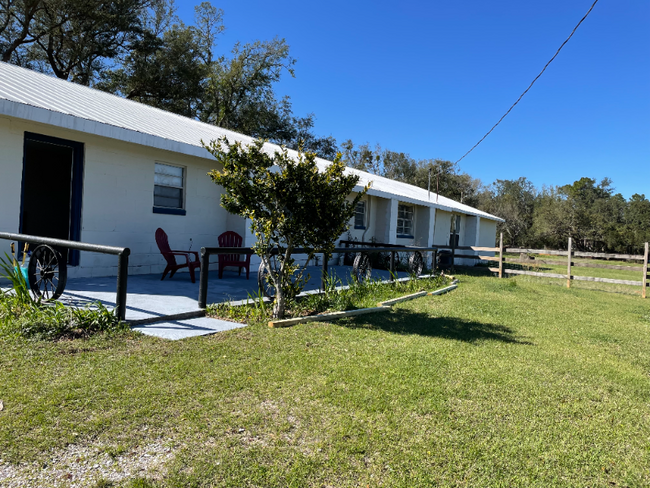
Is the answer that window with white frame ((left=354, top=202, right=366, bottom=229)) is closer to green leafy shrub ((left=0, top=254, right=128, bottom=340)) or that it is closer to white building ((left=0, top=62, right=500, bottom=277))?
white building ((left=0, top=62, right=500, bottom=277))

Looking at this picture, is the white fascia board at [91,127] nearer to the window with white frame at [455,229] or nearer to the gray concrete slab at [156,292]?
the gray concrete slab at [156,292]

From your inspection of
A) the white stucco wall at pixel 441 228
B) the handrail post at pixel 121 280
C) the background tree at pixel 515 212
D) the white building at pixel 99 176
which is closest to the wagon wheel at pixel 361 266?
the white building at pixel 99 176

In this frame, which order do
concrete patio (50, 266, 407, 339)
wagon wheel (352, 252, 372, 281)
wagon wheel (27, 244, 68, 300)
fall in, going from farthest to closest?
wagon wheel (352, 252, 372, 281) → wagon wheel (27, 244, 68, 300) → concrete patio (50, 266, 407, 339)

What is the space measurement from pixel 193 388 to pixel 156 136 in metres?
6.18

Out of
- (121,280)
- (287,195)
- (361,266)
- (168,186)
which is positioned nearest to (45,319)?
(121,280)

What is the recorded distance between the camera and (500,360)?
4.51 m

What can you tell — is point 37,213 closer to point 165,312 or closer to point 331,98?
point 165,312

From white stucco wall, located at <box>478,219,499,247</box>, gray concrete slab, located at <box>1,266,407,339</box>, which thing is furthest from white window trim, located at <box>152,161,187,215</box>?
white stucco wall, located at <box>478,219,499,247</box>

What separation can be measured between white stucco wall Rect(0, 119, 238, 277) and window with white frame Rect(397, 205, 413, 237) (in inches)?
411

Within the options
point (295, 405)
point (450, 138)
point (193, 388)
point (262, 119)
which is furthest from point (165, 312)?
point (450, 138)

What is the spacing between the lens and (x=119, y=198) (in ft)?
27.5

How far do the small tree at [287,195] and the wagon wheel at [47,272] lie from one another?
2.14 metres

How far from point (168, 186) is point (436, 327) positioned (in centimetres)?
646

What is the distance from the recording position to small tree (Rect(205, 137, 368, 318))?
218 inches
